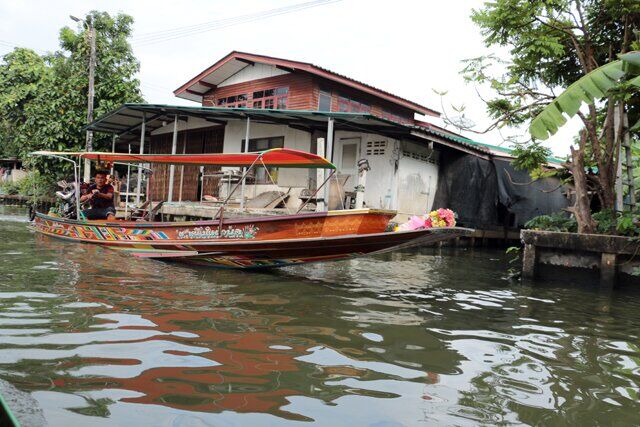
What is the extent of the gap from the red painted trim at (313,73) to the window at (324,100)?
573 millimetres

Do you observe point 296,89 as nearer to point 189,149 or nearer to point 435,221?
point 189,149

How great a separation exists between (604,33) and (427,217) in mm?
6218

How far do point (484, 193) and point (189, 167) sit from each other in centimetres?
1069

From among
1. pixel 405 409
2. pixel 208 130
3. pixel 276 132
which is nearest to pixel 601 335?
pixel 405 409

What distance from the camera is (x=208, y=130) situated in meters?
17.1

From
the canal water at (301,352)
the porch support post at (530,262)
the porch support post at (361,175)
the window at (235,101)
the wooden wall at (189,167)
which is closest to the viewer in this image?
the canal water at (301,352)

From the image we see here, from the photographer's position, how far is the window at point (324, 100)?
15.0 m

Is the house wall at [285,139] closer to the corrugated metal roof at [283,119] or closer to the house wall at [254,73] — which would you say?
the corrugated metal roof at [283,119]

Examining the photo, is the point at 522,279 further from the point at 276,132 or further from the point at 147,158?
the point at 276,132

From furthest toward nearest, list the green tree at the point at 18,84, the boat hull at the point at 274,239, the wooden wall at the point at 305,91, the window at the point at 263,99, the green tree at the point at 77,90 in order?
1. the green tree at the point at 18,84
2. the green tree at the point at 77,90
3. the window at the point at 263,99
4. the wooden wall at the point at 305,91
5. the boat hull at the point at 274,239

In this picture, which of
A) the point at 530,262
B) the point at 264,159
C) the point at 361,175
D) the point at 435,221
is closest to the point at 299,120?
the point at 361,175

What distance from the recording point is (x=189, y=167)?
17.3m

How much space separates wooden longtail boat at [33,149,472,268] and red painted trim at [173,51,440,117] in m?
7.13

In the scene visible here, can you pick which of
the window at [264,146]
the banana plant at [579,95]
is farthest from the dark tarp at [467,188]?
the banana plant at [579,95]
